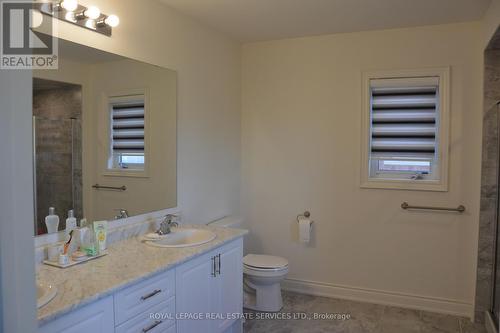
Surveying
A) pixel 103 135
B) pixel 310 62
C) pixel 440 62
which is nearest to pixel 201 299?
pixel 103 135

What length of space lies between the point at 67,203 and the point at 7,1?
1.47 m

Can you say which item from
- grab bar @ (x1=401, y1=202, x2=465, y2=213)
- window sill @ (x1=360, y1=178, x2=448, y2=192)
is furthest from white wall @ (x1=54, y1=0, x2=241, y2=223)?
grab bar @ (x1=401, y1=202, x2=465, y2=213)

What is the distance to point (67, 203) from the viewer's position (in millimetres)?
2068

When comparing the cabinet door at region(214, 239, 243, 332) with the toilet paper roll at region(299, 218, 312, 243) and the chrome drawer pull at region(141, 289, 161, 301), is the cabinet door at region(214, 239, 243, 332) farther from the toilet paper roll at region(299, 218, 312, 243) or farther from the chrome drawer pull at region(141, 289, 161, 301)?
the toilet paper roll at region(299, 218, 312, 243)

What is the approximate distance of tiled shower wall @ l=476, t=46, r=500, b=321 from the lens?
9.71 ft

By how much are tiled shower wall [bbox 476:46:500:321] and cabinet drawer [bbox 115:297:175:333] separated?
251 cm

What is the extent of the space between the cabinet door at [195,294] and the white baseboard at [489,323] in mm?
2062

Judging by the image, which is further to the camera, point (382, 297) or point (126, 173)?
point (382, 297)

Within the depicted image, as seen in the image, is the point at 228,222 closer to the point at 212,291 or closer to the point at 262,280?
the point at 262,280

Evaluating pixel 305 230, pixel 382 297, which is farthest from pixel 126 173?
pixel 382 297

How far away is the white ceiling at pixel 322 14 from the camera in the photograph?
2746mm

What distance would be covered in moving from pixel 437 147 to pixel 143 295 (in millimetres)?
2716

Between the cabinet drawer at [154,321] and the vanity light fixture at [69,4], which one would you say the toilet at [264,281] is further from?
the vanity light fixture at [69,4]

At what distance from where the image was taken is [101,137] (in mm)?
2299
